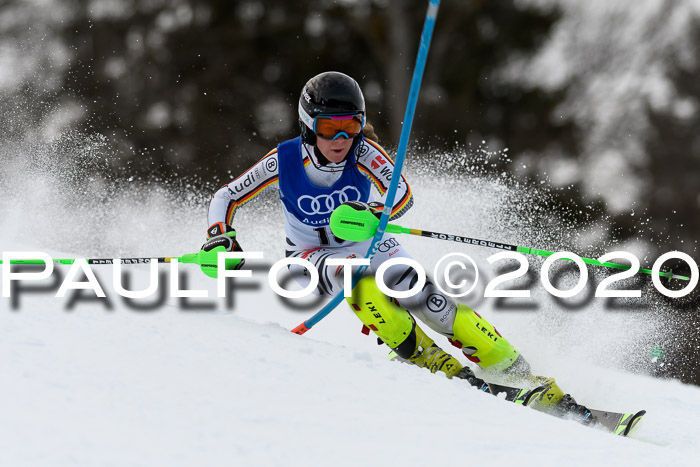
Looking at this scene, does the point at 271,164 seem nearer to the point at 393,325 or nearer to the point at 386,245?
the point at 386,245

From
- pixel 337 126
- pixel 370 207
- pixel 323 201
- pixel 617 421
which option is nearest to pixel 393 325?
pixel 370 207

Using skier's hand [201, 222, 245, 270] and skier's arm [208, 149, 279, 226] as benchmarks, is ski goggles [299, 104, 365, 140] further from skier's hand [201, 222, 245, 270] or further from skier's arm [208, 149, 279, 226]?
skier's hand [201, 222, 245, 270]

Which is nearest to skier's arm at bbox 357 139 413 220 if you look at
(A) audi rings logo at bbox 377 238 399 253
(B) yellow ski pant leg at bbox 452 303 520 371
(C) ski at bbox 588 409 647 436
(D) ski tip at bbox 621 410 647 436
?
(A) audi rings logo at bbox 377 238 399 253

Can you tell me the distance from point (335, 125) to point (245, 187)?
2.09 feet

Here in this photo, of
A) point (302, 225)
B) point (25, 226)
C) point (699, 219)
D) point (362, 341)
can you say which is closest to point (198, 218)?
point (25, 226)

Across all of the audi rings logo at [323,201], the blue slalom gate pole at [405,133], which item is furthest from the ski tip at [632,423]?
the audi rings logo at [323,201]

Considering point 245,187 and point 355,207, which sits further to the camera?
point 245,187

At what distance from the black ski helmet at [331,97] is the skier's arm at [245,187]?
1.20 feet

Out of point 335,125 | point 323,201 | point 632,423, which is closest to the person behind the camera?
point 632,423

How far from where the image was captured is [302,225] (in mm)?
4332

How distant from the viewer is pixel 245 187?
14.1ft

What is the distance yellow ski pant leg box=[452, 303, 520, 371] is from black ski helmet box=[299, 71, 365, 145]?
113 cm

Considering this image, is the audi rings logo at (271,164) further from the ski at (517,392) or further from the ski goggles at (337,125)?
the ski at (517,392)

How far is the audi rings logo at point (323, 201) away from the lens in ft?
13.9
